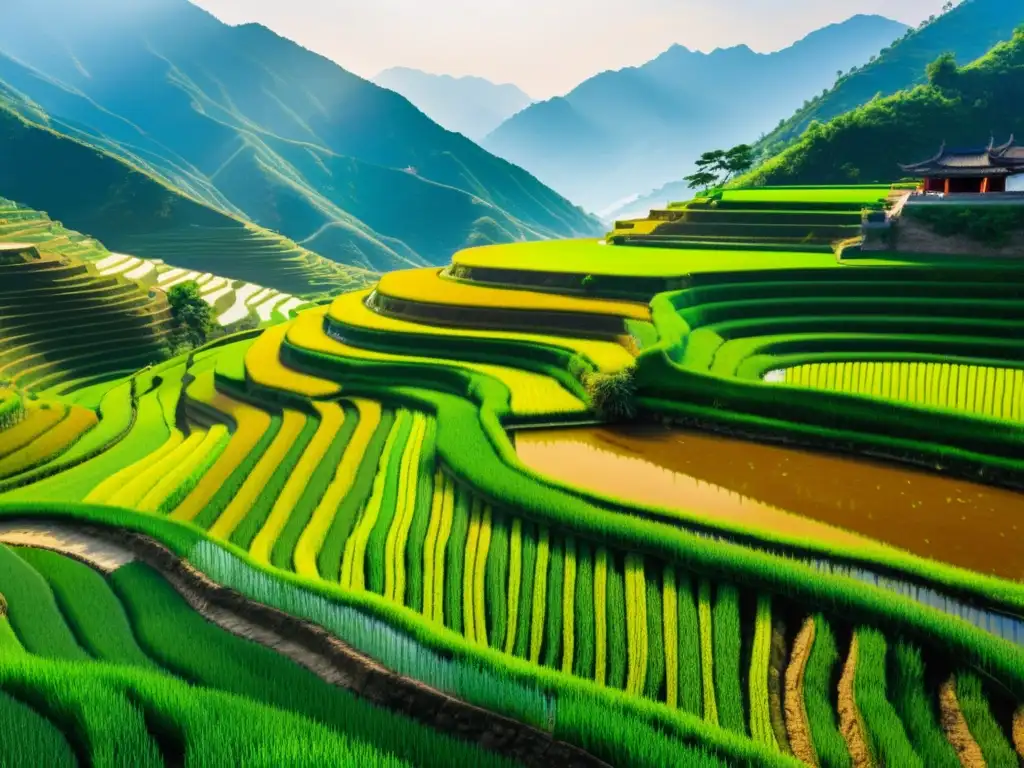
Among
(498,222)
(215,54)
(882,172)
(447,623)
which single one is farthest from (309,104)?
(447,623)

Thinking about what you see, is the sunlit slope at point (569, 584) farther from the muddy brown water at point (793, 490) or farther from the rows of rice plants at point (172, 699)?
the muddy brown water at point (793, 490)

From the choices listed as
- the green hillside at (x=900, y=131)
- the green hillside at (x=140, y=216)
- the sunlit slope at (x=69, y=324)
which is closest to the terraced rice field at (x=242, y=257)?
the green hillside at (x=140, y=216)

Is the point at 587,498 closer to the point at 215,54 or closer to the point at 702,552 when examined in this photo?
the point at 702,552

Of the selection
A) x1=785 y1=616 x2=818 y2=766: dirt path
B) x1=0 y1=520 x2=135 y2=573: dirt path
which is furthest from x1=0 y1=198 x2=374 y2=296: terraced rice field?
x1=785 y1=616 x2=818 y2=766: dirt path

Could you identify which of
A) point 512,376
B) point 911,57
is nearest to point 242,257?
point 512,376

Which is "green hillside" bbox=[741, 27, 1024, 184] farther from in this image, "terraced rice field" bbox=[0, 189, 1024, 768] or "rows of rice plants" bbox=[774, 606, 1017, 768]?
"rows of rice plants" bbox=[774, 606, 1017, 768]

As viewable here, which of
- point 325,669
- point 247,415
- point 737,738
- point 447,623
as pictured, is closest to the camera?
point 737,738

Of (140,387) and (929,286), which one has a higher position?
(929,286)
